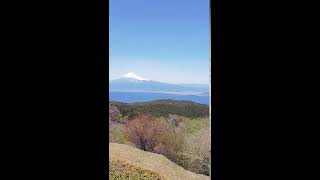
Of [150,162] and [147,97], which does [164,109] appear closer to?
[147,97]

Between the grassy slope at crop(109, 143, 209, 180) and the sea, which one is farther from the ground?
the sea

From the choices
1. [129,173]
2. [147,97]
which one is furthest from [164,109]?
[129,173]

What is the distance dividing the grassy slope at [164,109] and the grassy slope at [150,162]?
2.07 ft

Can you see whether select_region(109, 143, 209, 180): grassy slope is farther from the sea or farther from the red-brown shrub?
the sea

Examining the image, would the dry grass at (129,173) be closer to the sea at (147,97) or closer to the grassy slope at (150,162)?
the grassy slope at (150,162)

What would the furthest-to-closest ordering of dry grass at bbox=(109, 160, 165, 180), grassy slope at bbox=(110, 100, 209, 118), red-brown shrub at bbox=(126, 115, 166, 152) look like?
grassy slope at bbox=(110, 100, 209, 118) < red-brown shrub at bbox=(126, 115, 166, 152) < dry grass at bbox=(109, 160, 165, 180)

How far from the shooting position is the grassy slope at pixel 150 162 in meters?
5.82

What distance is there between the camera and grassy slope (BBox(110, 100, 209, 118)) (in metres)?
6.25

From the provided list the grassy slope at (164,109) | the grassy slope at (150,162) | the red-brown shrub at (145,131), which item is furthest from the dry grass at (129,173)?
the grassy slope at (164,109)

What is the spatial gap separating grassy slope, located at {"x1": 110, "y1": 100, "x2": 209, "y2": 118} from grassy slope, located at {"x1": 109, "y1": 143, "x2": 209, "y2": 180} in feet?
2.07

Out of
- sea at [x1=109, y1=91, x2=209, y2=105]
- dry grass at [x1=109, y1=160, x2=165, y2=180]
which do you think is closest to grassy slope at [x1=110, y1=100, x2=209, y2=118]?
sea at [x1=109, y1=91, x2=209, y2=105]
